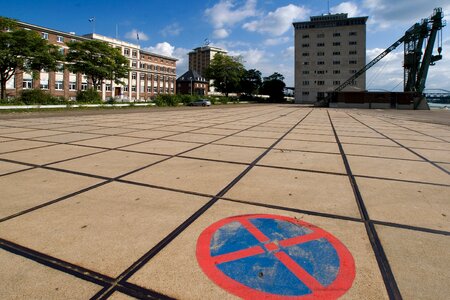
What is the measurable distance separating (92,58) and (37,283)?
1983 inches

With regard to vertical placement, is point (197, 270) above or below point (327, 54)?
below

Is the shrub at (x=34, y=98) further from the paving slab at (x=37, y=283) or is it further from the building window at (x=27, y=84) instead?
the paving slab at (x=37, y=283)

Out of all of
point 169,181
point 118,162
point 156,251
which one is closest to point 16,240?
point 156,251

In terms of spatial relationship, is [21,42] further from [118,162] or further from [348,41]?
[348,41]

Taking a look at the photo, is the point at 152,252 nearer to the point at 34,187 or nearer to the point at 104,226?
the point at 104,226

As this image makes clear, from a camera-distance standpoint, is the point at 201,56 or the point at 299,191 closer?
the point at 299,191

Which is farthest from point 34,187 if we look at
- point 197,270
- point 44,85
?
point 44,85

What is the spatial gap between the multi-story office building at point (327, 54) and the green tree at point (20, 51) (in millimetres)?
78279

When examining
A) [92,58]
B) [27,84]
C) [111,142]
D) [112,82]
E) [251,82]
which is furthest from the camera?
[251,82]

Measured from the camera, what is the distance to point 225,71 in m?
83.5

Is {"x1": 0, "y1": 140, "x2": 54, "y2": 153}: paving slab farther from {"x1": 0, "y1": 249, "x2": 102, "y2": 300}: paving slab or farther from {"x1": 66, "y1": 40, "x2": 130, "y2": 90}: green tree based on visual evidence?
{"x1": 66, "y1": 40, "x2": 130, "y2": 90}: green tree

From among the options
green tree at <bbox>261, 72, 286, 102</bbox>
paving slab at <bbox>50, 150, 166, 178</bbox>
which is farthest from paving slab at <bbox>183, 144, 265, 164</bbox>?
green tree at <bbox>261, 72, 286, 102</bbox>

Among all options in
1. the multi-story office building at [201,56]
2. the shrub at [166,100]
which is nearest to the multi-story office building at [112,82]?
the shrub at [166,100]

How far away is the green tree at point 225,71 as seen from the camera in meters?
83.8
